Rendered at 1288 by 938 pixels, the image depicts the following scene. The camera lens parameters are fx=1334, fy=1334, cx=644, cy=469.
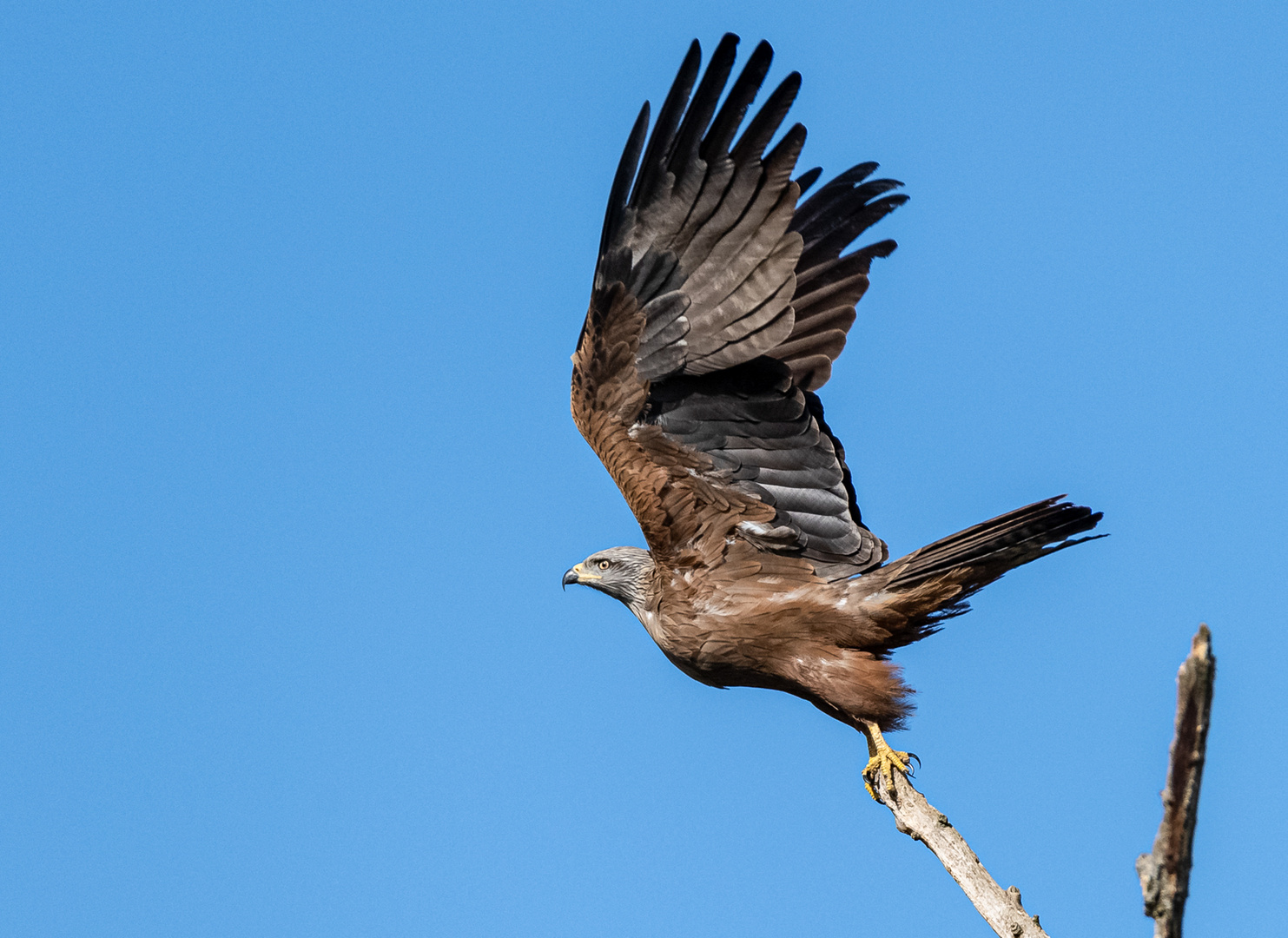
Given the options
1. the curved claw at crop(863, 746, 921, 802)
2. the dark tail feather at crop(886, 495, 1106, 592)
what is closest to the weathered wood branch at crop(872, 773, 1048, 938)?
the curved claw at crop(863, 746, 921, 802)

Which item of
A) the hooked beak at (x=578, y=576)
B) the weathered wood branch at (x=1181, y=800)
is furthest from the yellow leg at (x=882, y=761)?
the weathered wood branch at (x=1181, y=800)

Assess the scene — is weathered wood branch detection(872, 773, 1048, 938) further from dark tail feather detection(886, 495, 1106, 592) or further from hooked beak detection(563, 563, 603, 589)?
hooked beak detection(563, 563, 603, 589)

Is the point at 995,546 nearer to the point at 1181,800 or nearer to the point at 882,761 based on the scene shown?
the point at 882,761

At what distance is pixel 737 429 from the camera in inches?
282

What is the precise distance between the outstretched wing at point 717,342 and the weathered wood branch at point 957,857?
1.30m

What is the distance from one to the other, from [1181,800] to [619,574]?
488cm

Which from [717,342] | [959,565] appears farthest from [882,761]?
[717,342]

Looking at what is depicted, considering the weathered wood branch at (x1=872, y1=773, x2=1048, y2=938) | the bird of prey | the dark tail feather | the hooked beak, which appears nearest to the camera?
the weathered wood branch at (x1=872, y1=773, x2=1048, y2=938)

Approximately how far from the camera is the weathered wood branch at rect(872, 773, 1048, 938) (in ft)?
16.8

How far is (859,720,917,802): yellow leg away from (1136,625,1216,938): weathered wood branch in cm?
272

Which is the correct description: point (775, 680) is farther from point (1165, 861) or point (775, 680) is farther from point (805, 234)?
point (1165, 861)

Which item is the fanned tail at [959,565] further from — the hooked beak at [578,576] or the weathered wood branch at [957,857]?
the hooked beak at [578,576]

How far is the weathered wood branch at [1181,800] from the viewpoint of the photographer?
10.7ft

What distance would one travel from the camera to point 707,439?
718cm
